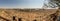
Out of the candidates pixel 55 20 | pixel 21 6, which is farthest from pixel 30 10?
pixel 55 20

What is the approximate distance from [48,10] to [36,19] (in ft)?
1.03

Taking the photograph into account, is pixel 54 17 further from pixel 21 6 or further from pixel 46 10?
pixel 21 6

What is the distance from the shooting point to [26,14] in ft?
7.91

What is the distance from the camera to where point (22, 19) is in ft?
7.88

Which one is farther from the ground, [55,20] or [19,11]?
[19,11]

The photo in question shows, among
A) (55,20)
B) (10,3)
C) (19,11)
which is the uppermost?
(10,3)

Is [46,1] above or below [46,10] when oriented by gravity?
above

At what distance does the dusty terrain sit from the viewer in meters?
2.40

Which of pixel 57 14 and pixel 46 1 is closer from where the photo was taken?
pixel 57 14

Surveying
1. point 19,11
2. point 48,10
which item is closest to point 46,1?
point 48,10

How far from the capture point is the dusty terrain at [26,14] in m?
2.40

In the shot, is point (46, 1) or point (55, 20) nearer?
point (55, 20)

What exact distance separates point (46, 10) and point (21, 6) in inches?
21.1

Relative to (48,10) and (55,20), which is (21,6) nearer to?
(48,10)
